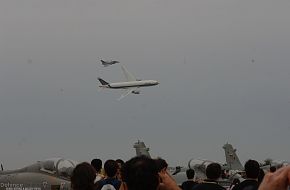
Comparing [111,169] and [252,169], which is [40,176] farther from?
[252,169]

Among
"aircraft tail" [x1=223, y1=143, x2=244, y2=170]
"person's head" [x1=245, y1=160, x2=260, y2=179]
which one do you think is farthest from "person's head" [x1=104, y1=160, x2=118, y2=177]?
"aircraft tail" [x1=223, y1=143, x2=244, y2=170]

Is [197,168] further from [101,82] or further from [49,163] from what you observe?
[101,82]

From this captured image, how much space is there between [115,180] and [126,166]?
4.33m

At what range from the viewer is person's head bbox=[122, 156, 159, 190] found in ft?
12.5

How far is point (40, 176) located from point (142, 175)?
522 inches

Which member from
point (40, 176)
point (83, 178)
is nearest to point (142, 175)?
point (83, 178)

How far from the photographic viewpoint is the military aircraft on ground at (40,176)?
641 inches

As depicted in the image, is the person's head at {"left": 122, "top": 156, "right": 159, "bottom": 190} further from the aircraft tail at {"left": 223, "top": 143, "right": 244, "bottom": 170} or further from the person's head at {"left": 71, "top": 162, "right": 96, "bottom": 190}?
the aircraft tail at {"left": 223, "top": 143, "right": 244, "bottom": 170}

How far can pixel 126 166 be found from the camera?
4.01 metres

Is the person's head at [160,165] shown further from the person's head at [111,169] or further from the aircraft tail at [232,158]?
the aircraft tail at [232,158]

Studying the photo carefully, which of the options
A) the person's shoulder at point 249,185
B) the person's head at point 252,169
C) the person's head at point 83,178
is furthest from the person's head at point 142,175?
the person's head at point 252,169

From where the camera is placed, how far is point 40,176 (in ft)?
54.3

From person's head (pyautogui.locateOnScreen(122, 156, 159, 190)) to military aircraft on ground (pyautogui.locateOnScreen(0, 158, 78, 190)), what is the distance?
40.8ft

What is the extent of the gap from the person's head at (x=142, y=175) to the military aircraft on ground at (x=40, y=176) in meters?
12.4
